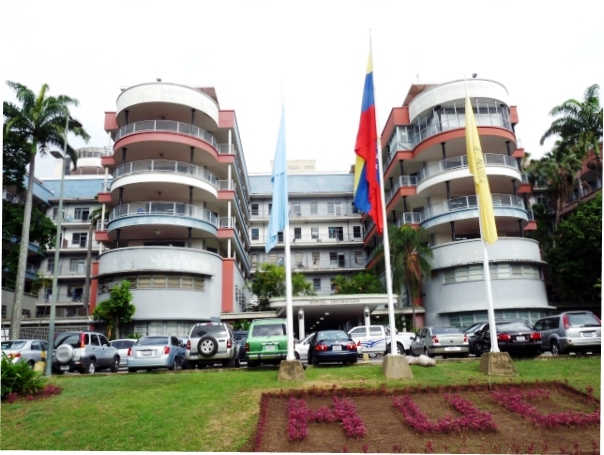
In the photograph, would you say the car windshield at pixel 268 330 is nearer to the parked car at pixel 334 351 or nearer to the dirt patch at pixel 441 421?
the parked car at pixel 334 351

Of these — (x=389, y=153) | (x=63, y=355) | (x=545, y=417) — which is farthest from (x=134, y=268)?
(x=545, y=417)

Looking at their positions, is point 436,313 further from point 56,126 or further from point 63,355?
point 56,126

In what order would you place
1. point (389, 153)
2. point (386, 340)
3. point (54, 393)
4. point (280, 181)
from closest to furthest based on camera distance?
1. point (54, 393)
2. point (280, 181)
3. point (386, 340)
4. point (389, 153)

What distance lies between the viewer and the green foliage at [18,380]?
1233 centimetres

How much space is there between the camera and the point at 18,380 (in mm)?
12414

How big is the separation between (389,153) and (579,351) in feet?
95.6

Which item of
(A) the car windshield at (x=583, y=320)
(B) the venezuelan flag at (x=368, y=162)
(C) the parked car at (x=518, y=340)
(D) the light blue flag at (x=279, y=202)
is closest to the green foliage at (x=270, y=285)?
(C) the parked car at (x=518, y=340)

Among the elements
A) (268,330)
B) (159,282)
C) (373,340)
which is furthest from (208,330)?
(159,282)

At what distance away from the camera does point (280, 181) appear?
591 inches

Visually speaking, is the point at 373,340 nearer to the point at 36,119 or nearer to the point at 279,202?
the point at 279,202

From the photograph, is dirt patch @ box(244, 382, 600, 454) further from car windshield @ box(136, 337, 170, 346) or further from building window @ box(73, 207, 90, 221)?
building window @ box(73, 207, 90, 221)

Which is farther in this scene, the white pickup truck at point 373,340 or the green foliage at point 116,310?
the green foliage at point 116,310

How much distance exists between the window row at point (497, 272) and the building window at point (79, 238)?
41.3 m

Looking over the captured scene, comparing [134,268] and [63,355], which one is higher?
[134,268]
